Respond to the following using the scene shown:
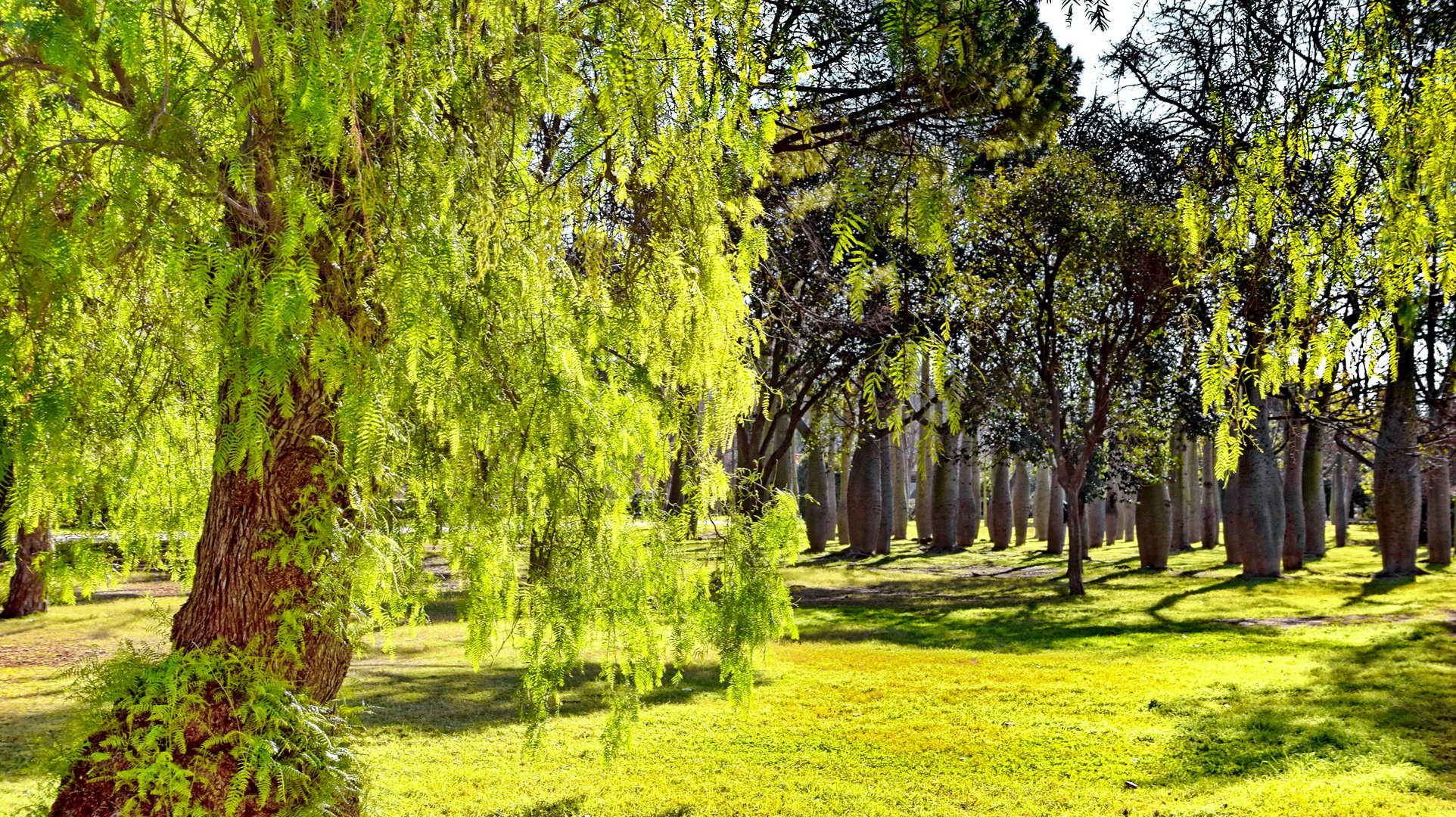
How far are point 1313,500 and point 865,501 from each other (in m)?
10.1

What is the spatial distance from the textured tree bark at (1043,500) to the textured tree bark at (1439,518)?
9487 millimetres

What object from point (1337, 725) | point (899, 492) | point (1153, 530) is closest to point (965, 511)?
point (899, 492)

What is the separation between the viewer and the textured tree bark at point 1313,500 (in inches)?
867

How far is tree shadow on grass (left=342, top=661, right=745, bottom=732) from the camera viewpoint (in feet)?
27.1

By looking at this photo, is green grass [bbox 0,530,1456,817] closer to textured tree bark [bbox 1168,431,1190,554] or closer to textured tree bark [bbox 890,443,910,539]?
textured tree bark [bbox 1168,431,1190,554]

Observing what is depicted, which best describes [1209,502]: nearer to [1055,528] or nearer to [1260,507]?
→ [1055,528]

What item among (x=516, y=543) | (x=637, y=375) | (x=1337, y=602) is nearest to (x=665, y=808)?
(x=516, y=543)

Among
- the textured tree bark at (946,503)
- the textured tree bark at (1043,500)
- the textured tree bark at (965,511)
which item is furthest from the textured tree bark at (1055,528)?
the textured tree bark at (946,503)

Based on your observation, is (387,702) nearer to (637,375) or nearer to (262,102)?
(637,375)

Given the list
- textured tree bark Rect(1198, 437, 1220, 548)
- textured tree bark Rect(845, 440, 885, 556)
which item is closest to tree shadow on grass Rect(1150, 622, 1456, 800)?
textured tree bark Rect(845, 440, 885, 556)

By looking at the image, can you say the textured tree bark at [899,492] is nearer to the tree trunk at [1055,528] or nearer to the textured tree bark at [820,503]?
the tree trunk at [1055,528]

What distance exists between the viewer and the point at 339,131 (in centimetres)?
262

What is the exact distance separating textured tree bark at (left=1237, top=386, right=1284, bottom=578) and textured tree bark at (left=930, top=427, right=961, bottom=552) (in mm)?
7989

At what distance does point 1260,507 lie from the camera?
59.2ft
